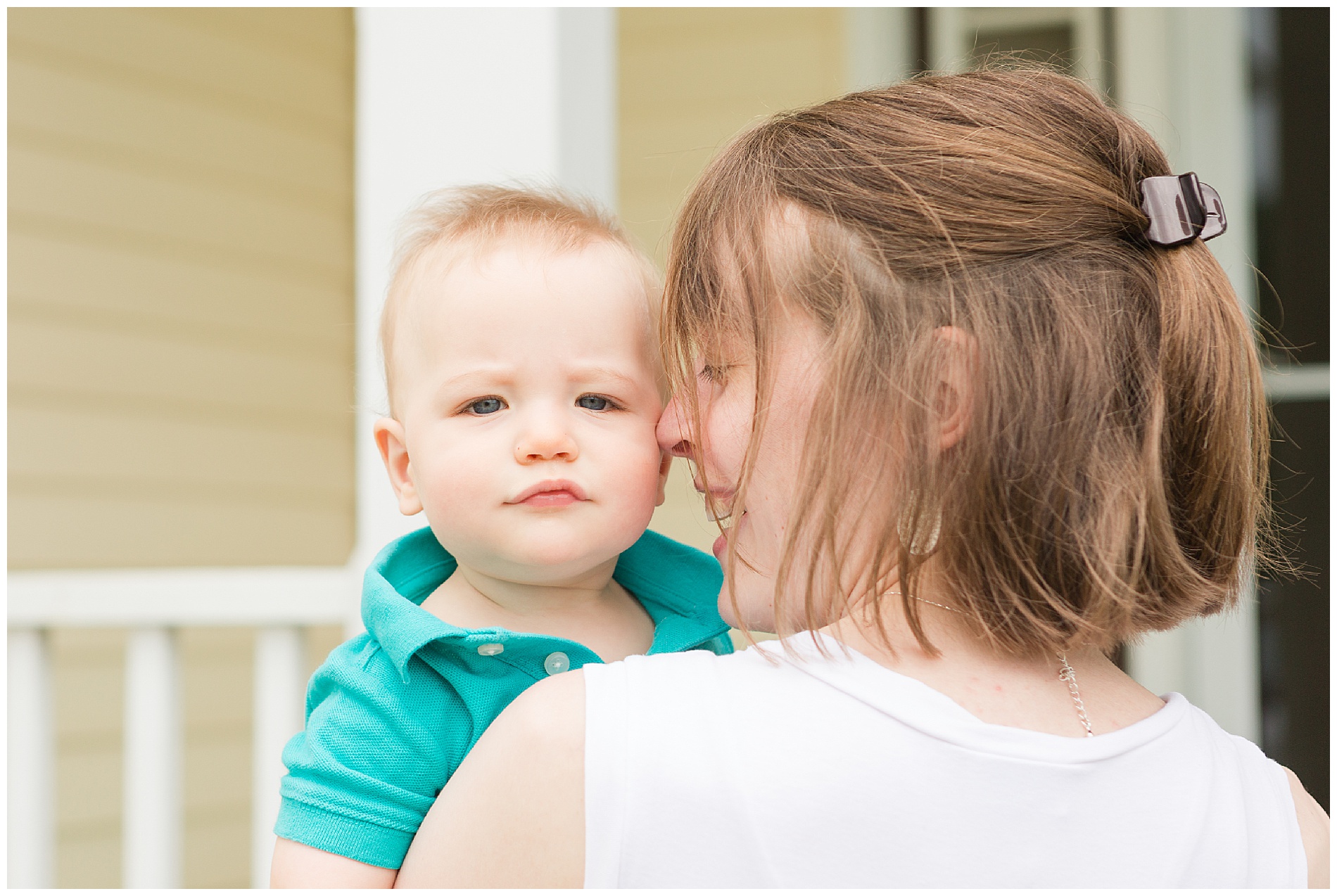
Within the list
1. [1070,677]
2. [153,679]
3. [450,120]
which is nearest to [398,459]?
[450,120]

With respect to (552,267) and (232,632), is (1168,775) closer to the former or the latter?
(552,267)

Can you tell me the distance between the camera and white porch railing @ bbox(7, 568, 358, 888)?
1.88m

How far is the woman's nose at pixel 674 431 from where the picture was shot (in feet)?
3.82

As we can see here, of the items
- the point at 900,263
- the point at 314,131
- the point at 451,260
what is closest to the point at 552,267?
the point at 451,260

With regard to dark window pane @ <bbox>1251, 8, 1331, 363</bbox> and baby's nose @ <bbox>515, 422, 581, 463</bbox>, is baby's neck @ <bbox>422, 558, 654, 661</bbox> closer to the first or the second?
baby's nose @ <bbox>515, 422, 581, 463</bbox>

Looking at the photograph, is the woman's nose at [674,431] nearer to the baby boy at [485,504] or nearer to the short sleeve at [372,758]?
the baby boy at [485,504]

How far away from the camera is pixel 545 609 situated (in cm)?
130

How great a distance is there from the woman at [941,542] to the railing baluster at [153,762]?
1.10m

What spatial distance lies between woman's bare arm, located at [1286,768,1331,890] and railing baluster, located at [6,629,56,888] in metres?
1.94

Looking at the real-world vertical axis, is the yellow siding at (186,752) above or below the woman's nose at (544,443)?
below

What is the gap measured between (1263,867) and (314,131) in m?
3.83

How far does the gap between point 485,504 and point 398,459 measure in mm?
209

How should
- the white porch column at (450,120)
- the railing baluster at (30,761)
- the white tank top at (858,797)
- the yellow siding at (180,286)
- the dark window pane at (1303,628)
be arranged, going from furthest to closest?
the yellow siding at (180,286) → the dark window pane at (1303,628) → the railing baluster at (30,761) → the white porch column at (450,120) → the white tank top at (858,797)

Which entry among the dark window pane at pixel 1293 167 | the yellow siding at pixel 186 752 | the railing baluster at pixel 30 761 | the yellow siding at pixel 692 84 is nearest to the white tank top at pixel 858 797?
the railing baluster at pixel 30 761
